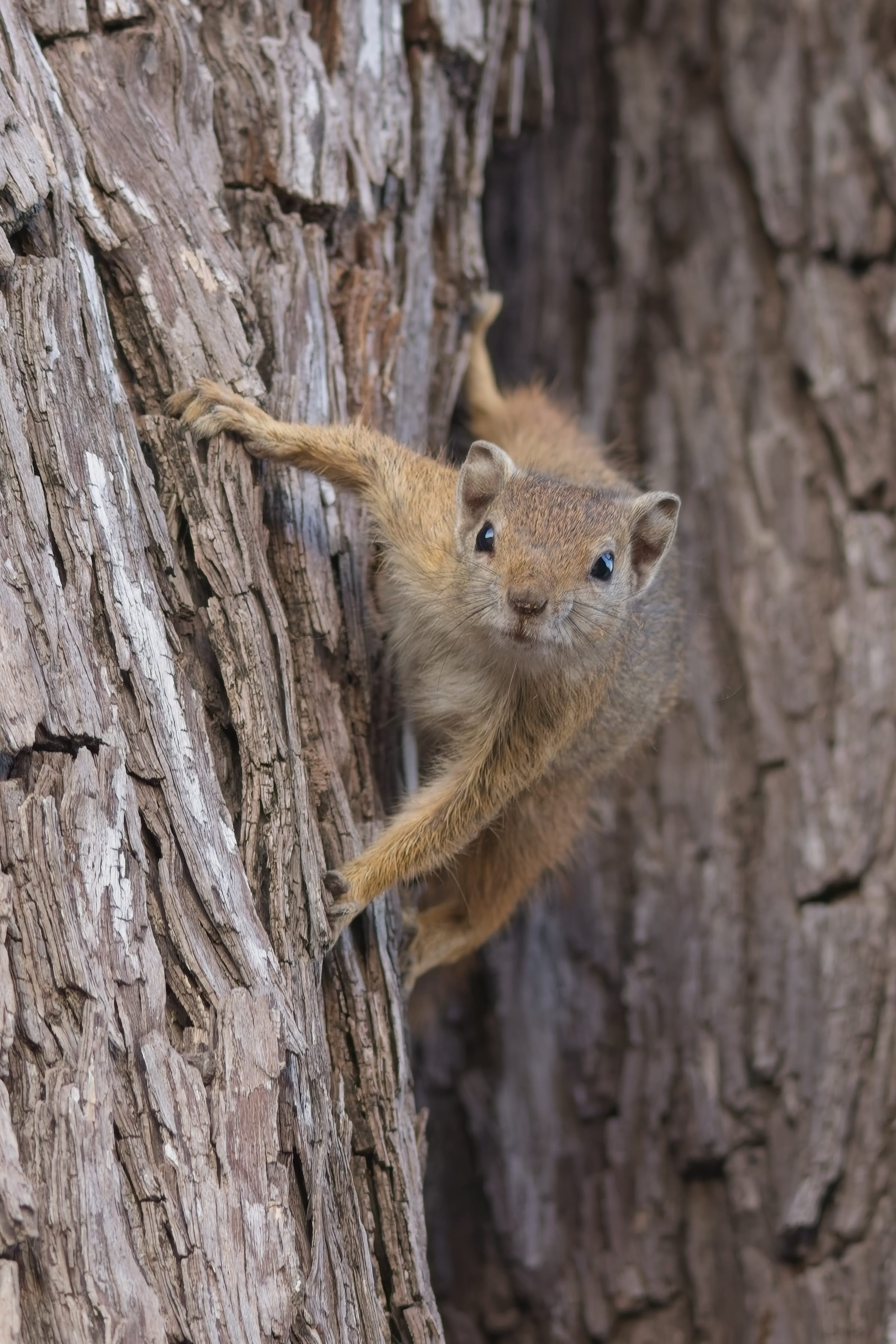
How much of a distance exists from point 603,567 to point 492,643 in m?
0.42

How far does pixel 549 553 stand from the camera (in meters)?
3.79

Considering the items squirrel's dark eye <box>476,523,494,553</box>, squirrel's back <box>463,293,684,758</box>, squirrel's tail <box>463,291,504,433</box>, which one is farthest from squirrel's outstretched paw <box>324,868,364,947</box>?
squirrel's tail <box>463,291,504,433</box>

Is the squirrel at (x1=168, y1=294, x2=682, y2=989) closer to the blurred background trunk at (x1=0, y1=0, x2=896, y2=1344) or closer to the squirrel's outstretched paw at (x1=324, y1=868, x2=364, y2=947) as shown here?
the squirrel's outstretched paw at (x1=324, y1=868, x2=364, y2=947)

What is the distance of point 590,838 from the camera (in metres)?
5.70

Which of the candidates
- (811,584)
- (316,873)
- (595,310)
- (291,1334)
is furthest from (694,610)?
(291,1334)

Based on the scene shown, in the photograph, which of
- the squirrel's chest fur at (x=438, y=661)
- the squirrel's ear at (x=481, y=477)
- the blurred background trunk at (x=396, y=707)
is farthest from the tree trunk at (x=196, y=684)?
the squirrel's ear at (x=481, y=477)

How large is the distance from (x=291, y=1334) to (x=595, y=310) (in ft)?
15.3

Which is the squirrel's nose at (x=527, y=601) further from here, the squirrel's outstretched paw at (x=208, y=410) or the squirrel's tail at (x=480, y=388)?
the squirrel's tail at (x=480, y=388)

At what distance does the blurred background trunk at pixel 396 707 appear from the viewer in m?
2.96

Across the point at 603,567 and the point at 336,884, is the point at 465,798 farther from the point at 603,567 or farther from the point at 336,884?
the point at 603,567

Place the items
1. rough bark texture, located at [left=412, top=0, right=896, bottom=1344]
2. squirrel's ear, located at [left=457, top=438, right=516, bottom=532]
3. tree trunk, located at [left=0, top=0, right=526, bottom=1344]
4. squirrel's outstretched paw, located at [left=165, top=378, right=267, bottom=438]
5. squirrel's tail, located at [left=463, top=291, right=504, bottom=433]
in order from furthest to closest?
squirrel's tail, located at [left=463, top=291, right=504, bottom=433] < rough bark texture, located at [left=412, top=0, right=896, bottom=1344] < squirrel's ear, located at [left=457, top=438, right=516, bottom=532] < squirrel's outstretched paw, located at [left=165, top=378, right=267, bottom=438] < tree trunk, located at [left=0, top=0, right=526, bottom=1344]

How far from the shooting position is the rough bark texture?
4.95m

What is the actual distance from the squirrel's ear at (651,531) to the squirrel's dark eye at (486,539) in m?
0.50

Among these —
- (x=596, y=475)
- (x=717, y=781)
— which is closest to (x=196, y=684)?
(x=596, y=475)
